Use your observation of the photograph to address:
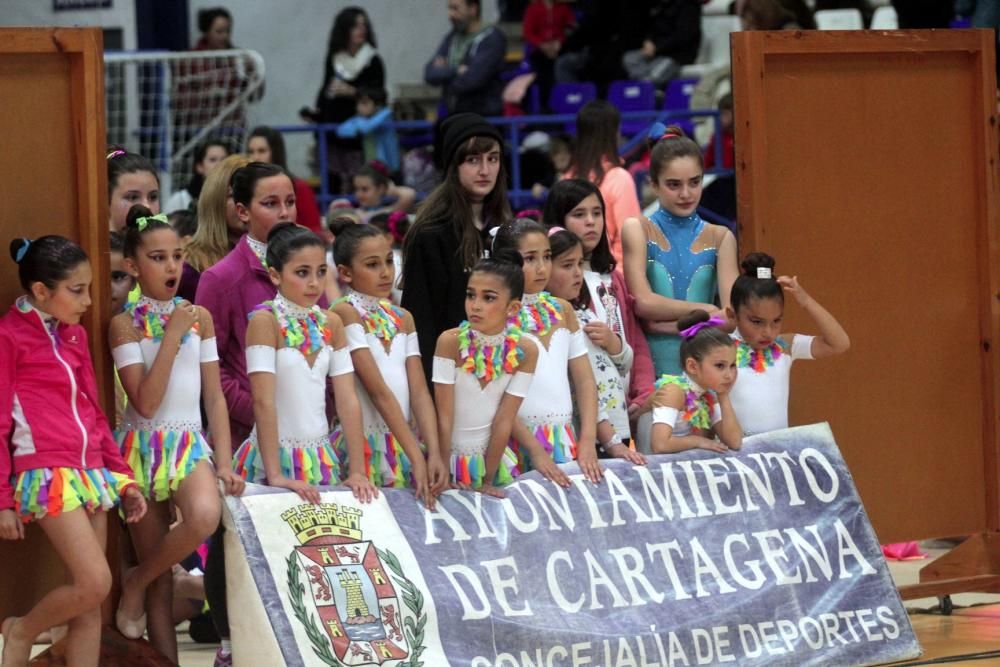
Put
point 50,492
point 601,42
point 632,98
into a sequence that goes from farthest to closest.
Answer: point 601,42 → point 632,98 → point 50,492

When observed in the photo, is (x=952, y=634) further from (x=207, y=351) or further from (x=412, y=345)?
(x=207, y=351)

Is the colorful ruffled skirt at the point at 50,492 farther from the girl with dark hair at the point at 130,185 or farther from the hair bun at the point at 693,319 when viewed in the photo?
the hair bun at the point at 693,319

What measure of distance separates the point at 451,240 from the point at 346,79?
26.4 ft

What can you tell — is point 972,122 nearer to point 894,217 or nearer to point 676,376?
point 894,217

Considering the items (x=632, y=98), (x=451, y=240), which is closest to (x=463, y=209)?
(x=451, y=240)

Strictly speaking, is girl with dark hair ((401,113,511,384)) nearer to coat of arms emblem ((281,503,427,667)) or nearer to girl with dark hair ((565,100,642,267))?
coat of arms emblem ((281,503,427,667))

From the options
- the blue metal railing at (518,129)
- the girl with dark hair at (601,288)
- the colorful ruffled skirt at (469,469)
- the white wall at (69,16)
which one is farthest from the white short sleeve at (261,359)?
the white wall at (69,16)

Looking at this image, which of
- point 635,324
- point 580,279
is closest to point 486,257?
point 580,279

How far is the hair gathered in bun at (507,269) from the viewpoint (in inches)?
226

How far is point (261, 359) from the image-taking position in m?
5.49

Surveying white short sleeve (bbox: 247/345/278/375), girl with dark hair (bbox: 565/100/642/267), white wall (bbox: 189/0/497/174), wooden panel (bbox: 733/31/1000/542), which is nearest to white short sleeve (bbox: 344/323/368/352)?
white short sleeve (bbox: 247/345/278/375)

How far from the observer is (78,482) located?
16.9ft

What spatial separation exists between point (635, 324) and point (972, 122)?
5.90 ft

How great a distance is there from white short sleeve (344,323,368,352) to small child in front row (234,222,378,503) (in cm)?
4
